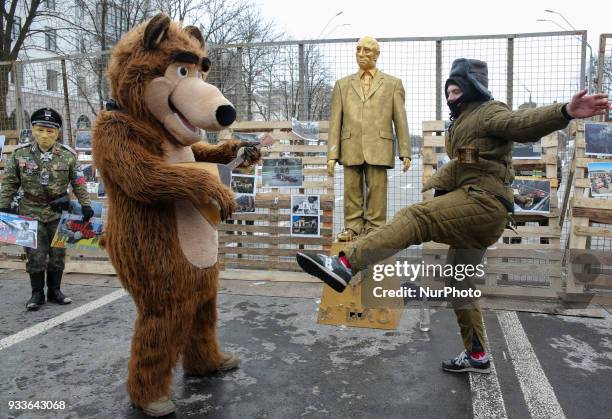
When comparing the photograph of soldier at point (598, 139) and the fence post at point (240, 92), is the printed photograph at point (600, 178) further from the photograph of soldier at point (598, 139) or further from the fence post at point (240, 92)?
the fence post at point (240, 92)

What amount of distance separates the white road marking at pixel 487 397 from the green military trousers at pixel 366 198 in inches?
72.0

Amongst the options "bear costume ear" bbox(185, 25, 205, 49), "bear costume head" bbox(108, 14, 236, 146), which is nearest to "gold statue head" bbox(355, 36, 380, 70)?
"bear costume ear" bbox(185, 25, 205, 49)

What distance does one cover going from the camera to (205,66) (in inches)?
109

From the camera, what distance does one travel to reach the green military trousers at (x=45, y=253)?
4762mm

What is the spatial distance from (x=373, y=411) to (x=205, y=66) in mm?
2172

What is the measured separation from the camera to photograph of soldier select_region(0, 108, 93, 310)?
15.3ft

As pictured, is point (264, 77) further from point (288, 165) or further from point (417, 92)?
point (417, 92)

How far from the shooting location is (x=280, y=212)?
18.5ft

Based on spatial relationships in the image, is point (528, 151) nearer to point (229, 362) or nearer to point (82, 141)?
point (229, 362)

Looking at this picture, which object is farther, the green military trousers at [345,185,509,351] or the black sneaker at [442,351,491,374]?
the black sneaker at [442,351,491,374]

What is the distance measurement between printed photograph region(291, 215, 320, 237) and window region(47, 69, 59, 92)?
4.08 metres

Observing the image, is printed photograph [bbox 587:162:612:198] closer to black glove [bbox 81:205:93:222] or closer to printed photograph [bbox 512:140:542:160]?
printed photograph [bbox 512:140:542:160]

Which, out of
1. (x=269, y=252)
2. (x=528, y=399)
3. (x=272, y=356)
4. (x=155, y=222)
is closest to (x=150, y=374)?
(x=155, y=222)

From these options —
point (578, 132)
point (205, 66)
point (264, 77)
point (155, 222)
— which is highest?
point (264, 77)
